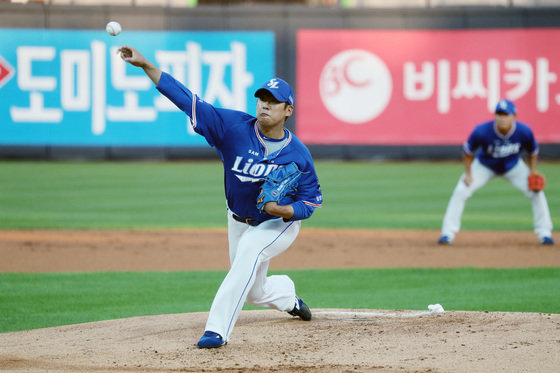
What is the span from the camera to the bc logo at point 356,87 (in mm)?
22156

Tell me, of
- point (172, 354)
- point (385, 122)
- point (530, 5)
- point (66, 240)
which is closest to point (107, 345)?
point (172, 354)

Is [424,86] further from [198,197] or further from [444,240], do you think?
[444,240]

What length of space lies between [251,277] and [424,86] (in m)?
18.0

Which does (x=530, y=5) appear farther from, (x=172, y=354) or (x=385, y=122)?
(x=172, y=354)

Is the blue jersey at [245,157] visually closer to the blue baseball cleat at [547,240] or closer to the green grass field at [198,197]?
the blue baseball cleat at [547,240]

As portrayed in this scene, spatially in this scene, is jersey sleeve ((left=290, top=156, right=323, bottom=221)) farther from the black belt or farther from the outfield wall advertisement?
the outfield wall advertisement

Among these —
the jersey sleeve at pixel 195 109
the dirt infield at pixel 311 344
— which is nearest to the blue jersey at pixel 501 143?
the dirt infield at pixel 311 344

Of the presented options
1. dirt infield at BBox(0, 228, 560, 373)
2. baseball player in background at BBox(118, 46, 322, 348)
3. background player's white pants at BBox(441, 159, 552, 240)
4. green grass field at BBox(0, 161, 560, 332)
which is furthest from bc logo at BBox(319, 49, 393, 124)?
baseball player in background at BBox(118, 46, 322, 348)

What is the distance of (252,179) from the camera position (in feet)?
16.8

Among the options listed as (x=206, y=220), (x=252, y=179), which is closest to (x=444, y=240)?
(x=206, y=220)

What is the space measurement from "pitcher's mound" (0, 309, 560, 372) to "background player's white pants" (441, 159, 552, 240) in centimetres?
419

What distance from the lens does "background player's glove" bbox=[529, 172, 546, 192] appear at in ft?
32.6

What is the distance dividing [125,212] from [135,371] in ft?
Answer: 29.7

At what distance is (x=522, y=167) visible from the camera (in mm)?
10352
